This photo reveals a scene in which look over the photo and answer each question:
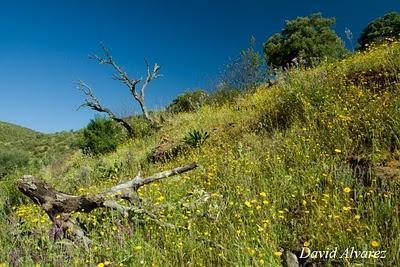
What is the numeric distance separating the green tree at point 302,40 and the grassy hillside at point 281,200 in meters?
27.5

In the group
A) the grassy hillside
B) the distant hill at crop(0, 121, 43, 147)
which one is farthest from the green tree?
the distant hill at crop(0, 121, 43, 147)

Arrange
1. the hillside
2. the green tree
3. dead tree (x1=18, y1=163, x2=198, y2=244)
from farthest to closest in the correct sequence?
the green tree < the hillside < dead tree (x1=18, y1=163, x2=198, y2=244)

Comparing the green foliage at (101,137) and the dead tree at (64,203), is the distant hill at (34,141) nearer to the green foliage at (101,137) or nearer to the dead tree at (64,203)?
the green foliage at (101,137)

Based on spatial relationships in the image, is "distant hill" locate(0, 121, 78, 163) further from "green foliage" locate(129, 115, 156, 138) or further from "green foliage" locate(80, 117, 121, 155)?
"green foliage" locate(129, 115, 156, 138)

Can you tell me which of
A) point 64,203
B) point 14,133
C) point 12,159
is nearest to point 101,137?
point 64,203

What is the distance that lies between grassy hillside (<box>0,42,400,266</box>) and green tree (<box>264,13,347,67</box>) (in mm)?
27454

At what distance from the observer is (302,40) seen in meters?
35.8

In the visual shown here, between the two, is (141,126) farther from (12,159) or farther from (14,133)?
(14,133)

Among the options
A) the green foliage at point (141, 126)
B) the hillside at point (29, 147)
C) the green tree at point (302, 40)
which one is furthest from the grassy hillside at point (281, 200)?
the green tree at point (302, 40)

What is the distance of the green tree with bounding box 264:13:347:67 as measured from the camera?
35.2 m

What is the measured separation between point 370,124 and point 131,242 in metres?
3.56

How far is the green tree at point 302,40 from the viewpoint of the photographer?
115 feet

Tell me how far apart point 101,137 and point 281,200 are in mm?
14614

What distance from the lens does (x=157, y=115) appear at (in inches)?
744
